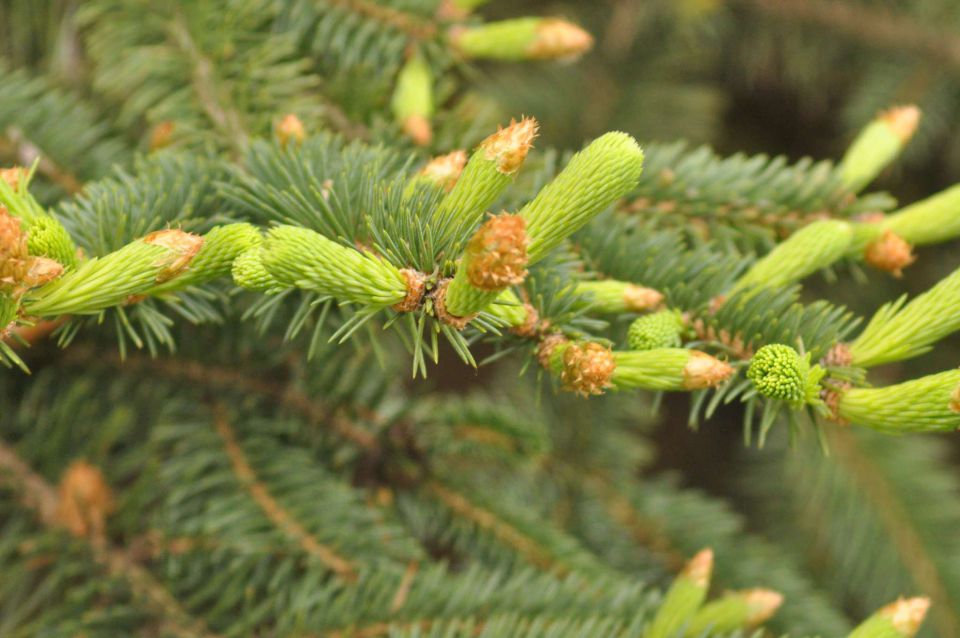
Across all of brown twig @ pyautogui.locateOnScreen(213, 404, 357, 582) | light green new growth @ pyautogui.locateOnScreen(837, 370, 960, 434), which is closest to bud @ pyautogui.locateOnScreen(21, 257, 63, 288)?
brown twig @ pyautogui.locateOnScreen(213, 404, 357, 582)

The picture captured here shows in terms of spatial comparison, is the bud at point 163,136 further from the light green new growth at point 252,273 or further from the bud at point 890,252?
the bud at point 890,252

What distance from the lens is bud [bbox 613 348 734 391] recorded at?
459 mm

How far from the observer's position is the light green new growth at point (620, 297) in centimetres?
52

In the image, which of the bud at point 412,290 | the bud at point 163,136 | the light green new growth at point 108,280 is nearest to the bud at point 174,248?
the light green new growth at point 108,280

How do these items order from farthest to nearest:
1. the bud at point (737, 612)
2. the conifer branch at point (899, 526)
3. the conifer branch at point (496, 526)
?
the conifer branch at point (899, 526) < the conifer branch at point (496, 526) < the bud at point (737, 612)

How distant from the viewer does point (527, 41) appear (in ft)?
2.20

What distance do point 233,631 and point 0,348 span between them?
11.2 inches

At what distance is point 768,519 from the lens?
1.12 m

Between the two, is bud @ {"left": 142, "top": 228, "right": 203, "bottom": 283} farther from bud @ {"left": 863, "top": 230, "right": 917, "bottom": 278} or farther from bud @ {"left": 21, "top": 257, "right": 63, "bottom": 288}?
bud @ {"left": 863, "top": 230, "right": 917, "bottom": 278}

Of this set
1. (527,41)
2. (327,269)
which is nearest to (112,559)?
(327,269)

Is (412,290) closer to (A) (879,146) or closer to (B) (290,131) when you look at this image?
(B) (290,131)

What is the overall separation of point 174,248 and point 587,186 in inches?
8.3

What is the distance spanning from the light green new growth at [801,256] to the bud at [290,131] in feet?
0.98

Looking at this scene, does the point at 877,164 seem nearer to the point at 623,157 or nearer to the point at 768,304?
the point at 768,304
